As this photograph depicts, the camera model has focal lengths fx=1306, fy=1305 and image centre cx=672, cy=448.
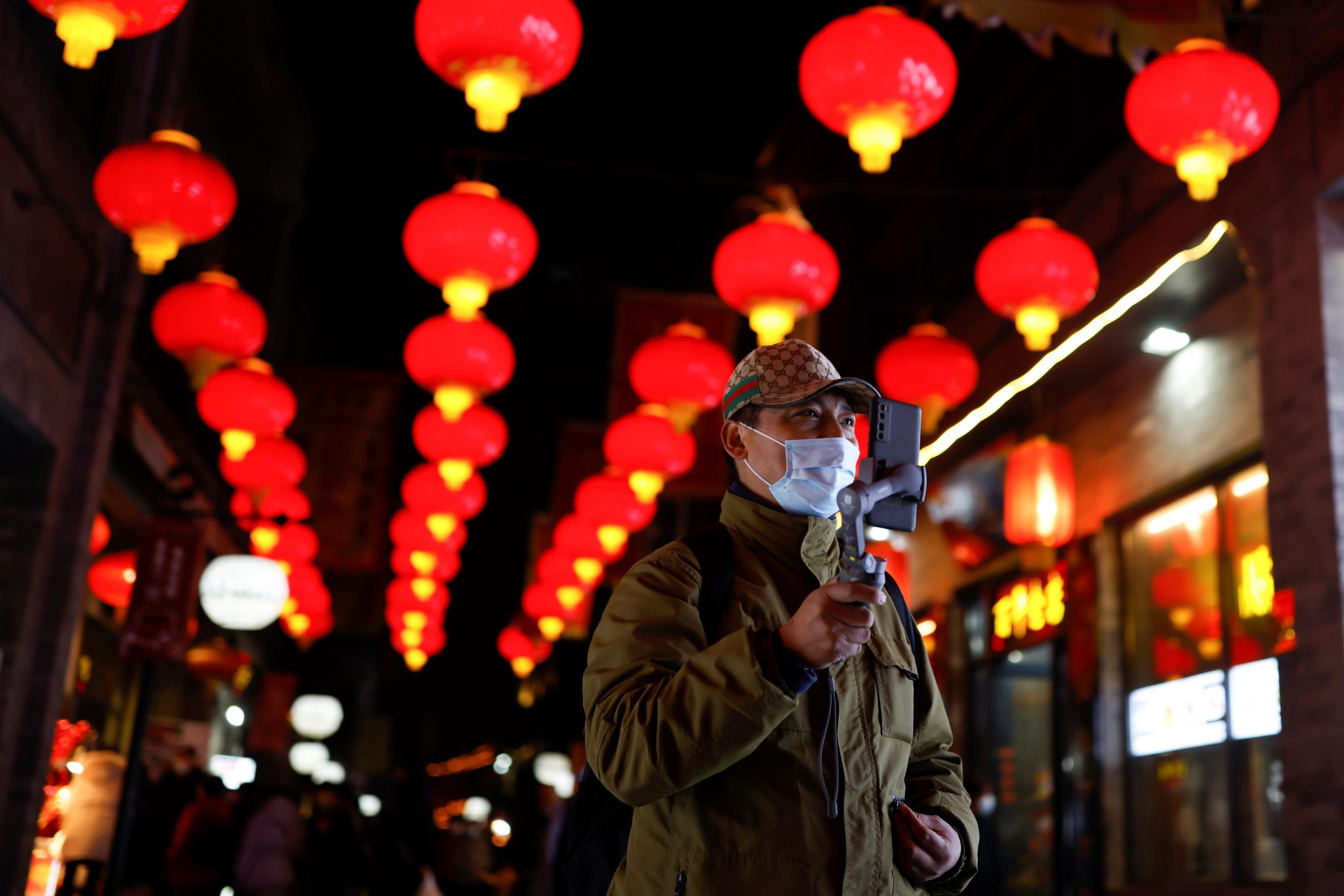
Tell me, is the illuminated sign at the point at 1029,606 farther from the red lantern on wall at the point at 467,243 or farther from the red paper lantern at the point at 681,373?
the red lantern on wall at the point at 467,243

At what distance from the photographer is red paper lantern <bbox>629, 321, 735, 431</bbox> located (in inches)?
415

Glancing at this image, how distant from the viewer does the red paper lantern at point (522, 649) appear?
28.0 meters

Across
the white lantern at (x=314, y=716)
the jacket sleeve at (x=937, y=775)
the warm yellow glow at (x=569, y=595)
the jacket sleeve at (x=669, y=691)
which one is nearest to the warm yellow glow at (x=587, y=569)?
the warm yellow glow at (x=569, y=595)

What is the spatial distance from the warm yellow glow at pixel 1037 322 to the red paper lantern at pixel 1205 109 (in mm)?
1495

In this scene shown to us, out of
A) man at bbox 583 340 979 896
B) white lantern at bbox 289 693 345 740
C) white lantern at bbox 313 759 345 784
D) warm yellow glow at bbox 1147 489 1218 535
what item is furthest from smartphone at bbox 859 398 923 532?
white lantern at bbox 313 759 345 784

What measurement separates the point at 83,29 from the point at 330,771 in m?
42.3

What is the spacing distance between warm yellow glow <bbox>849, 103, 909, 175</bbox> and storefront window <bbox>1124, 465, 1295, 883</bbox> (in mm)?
3812

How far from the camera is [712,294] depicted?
23.1m

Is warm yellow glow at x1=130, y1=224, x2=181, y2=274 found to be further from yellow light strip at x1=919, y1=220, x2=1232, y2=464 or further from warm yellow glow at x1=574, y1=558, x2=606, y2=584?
warm yellow glow at x1=574, y1=558, x2=606, y2=584

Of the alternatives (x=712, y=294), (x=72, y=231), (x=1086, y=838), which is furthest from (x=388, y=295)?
(x=1086, y=838)

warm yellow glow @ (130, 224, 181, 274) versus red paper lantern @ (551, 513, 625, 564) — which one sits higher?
red paper lantern @ (551, 513, 625, 564)

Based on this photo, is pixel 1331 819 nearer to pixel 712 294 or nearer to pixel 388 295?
pixel 712 294

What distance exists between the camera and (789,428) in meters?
2.80

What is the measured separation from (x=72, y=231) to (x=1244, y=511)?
9.45 metres
